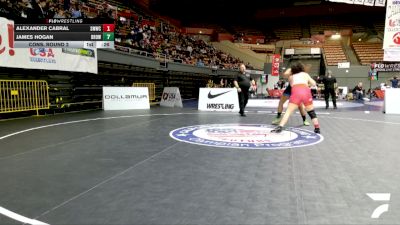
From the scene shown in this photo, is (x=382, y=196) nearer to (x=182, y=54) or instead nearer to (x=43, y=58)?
(x=43, y=58)

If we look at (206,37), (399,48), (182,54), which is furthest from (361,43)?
(399,48)

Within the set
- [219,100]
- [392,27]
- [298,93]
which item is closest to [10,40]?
[219,100]

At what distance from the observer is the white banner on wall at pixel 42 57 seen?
10.1m

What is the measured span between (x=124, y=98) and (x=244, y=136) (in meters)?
8.79

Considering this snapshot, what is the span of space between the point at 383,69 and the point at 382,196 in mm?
31955

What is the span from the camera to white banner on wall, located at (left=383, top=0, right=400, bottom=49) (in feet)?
30.7

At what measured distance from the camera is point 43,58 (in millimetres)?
11305

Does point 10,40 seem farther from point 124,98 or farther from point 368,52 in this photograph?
point 368,52

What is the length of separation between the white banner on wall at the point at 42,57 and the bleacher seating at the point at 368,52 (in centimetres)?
3043

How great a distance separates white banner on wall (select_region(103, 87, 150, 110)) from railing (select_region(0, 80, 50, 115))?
8.56 feet

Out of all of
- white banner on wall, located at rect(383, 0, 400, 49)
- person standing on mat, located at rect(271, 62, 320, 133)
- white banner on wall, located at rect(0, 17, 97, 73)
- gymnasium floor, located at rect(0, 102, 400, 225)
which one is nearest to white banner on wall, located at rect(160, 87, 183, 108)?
white banner on wall, located at rect(0, 17, 97, 73)

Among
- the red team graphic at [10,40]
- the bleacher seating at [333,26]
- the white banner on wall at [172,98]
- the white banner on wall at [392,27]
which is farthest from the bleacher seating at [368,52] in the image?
the red team graphic at [10,40]

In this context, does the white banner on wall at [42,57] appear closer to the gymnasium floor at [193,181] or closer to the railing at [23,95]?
the railing at [23,95]

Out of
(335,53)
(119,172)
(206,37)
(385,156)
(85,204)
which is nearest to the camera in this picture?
(85,204)
